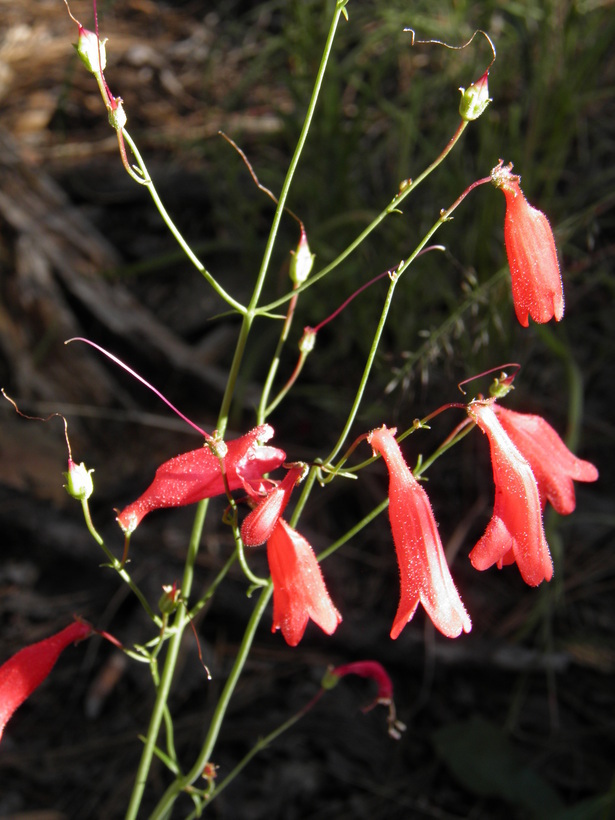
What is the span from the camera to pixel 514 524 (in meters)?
1.05

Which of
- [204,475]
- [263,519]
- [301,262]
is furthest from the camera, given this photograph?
[301,262]

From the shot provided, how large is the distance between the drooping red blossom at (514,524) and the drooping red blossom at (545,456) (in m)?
0.09

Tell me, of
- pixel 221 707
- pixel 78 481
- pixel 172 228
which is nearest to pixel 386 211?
pixel 172 228

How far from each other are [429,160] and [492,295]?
1.10 metres

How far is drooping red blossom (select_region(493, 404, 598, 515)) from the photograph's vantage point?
1188 millimetres

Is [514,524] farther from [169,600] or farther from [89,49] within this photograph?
[89,49]

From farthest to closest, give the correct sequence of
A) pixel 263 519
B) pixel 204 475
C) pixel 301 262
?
1. pixel 301 262
2. pixel 204 475
3. pixel 263 519

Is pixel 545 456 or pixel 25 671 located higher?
pixel 545 456

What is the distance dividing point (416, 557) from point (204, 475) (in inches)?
11.8

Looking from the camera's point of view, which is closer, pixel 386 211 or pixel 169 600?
pixel 386 211

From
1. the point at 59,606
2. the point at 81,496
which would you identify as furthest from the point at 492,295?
the point at 59,606

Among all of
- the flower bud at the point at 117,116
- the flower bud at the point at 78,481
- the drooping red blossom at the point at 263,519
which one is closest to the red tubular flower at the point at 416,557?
the drooping red blossom at the point at 263,519

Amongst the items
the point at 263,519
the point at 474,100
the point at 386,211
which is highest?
the point at 474,100

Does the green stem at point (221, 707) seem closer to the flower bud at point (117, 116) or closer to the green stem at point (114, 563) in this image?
the green stem at point (114, 563)
